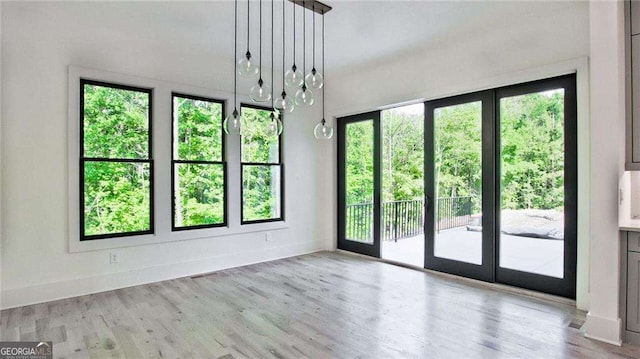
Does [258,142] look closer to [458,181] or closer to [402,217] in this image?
[458,181]

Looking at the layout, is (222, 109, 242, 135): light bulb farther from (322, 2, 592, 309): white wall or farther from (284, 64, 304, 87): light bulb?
(322, 2, 592, 309): white wall

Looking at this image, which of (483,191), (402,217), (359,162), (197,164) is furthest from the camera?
(402,217)

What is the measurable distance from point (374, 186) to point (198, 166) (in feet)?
9.32

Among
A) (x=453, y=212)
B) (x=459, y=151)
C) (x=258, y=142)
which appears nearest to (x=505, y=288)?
(x=453, y=212)

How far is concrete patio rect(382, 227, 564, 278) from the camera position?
3.71m

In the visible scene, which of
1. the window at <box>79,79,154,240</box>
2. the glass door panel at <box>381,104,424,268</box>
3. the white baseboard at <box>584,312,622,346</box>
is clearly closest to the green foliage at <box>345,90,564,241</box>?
the glass door panel at <box>381,104,424,268</box>

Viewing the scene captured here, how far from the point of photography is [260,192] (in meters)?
5.59

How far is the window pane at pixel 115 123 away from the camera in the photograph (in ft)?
13.5

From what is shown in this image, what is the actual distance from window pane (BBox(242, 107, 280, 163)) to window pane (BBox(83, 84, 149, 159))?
1457 mm

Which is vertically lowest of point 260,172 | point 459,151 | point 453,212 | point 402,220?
point 402,220

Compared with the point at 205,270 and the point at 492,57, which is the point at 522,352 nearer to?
the point at 492,57

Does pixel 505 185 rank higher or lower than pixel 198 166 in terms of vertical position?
lower

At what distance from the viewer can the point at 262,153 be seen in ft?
18.4

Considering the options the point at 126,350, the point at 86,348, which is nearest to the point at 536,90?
the point at 126,350
